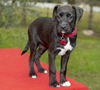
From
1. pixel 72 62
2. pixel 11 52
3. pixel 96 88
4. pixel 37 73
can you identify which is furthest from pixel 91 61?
pixel 37 73

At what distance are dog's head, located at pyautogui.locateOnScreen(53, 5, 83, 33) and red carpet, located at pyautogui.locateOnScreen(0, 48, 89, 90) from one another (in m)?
0.97

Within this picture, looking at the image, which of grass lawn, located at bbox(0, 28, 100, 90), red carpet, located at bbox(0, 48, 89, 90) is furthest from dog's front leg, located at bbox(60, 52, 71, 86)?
grass lawn, located at bbox(0, 28, 100, 90)

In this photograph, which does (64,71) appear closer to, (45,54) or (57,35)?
(57,35)

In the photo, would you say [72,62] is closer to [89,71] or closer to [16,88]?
[89,71]

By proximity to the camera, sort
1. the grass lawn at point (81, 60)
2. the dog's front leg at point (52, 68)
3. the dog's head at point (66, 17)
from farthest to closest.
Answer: the grass lawn at point (81, 60), the dog's front leg at point (52, 68), the dog's head at point (66, 17)

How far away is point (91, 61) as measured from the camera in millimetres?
9945

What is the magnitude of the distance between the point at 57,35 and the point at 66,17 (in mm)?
372

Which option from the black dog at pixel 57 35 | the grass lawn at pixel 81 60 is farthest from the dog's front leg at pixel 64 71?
the grass lawn at pixel 81 60

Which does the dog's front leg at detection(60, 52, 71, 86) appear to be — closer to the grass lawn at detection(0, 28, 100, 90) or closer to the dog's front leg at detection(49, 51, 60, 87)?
the dog's front leg at detection(49, 51, 60, 87)

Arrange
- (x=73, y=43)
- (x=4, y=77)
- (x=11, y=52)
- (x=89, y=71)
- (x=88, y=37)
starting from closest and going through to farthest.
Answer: (x=73, y=43) → (x=4, y=77) → (x=11, y=52) → (x=89, y=71) → (x=88, y=37)

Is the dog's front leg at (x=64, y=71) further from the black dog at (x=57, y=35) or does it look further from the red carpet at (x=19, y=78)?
the red carpet at (x=19, y=78)

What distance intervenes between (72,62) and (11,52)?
2871mm

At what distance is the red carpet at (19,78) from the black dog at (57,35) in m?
0.15

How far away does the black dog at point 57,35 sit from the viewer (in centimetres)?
434
